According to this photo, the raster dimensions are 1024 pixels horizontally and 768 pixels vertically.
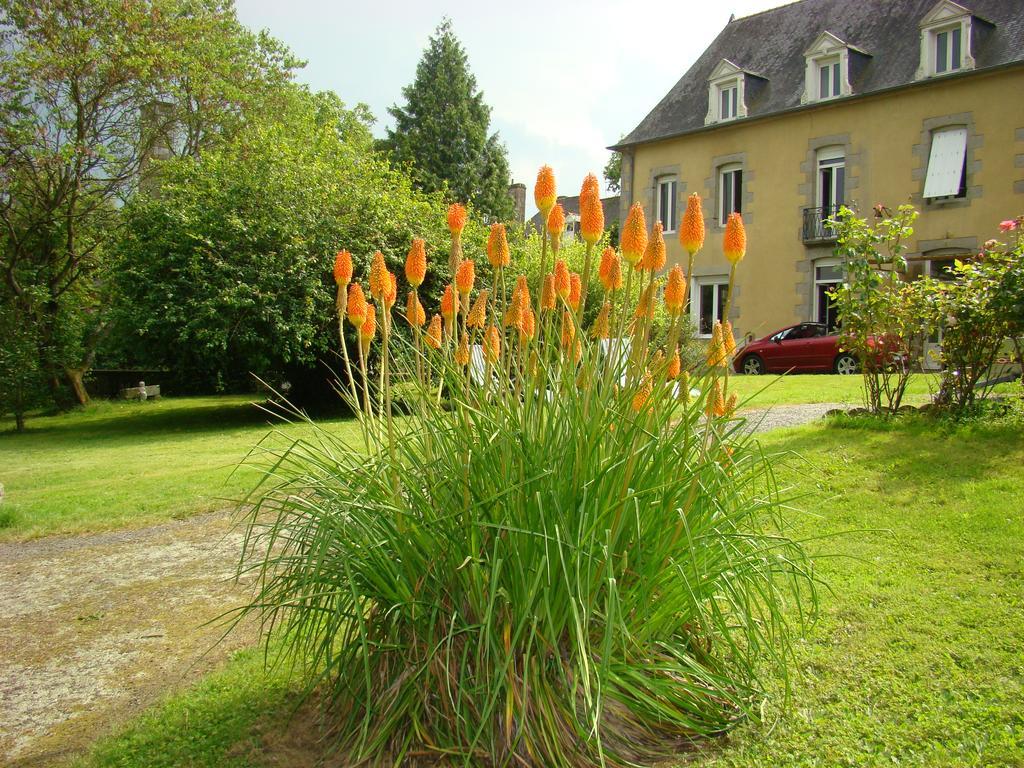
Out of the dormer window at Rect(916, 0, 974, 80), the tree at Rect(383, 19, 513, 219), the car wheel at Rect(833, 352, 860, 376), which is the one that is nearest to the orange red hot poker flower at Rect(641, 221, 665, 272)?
the car wheel at Rect(833, 352, 860, 376)

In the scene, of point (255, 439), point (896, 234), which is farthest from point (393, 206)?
point (896, 234)

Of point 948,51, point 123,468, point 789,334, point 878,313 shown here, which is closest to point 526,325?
point 878,313

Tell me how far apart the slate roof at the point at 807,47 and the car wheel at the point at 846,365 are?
24.2 feet

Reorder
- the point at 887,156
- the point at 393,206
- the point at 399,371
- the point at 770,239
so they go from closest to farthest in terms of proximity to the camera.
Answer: the point at 399,371 < the point at 393,206 < the point at 887,156 < the point at 770,239

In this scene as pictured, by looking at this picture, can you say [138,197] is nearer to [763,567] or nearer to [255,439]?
[255,439]

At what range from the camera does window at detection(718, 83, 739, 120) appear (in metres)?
21.8

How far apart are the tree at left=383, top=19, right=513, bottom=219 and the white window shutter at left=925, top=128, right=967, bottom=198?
19.2 m

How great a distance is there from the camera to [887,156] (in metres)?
19.1

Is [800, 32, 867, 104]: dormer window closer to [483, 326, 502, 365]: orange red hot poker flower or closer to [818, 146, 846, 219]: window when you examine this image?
[818, 146, 846, 219]: window

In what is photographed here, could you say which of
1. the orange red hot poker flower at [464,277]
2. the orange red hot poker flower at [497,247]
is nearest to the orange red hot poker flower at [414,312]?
the orange red hot poker flower at [464,277]

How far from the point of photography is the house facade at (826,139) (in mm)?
17656

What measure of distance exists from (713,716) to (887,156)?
65.2 ft

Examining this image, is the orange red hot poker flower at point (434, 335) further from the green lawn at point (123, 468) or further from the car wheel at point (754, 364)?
the car wheel at point (754, 364)

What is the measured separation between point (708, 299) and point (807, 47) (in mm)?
7201
